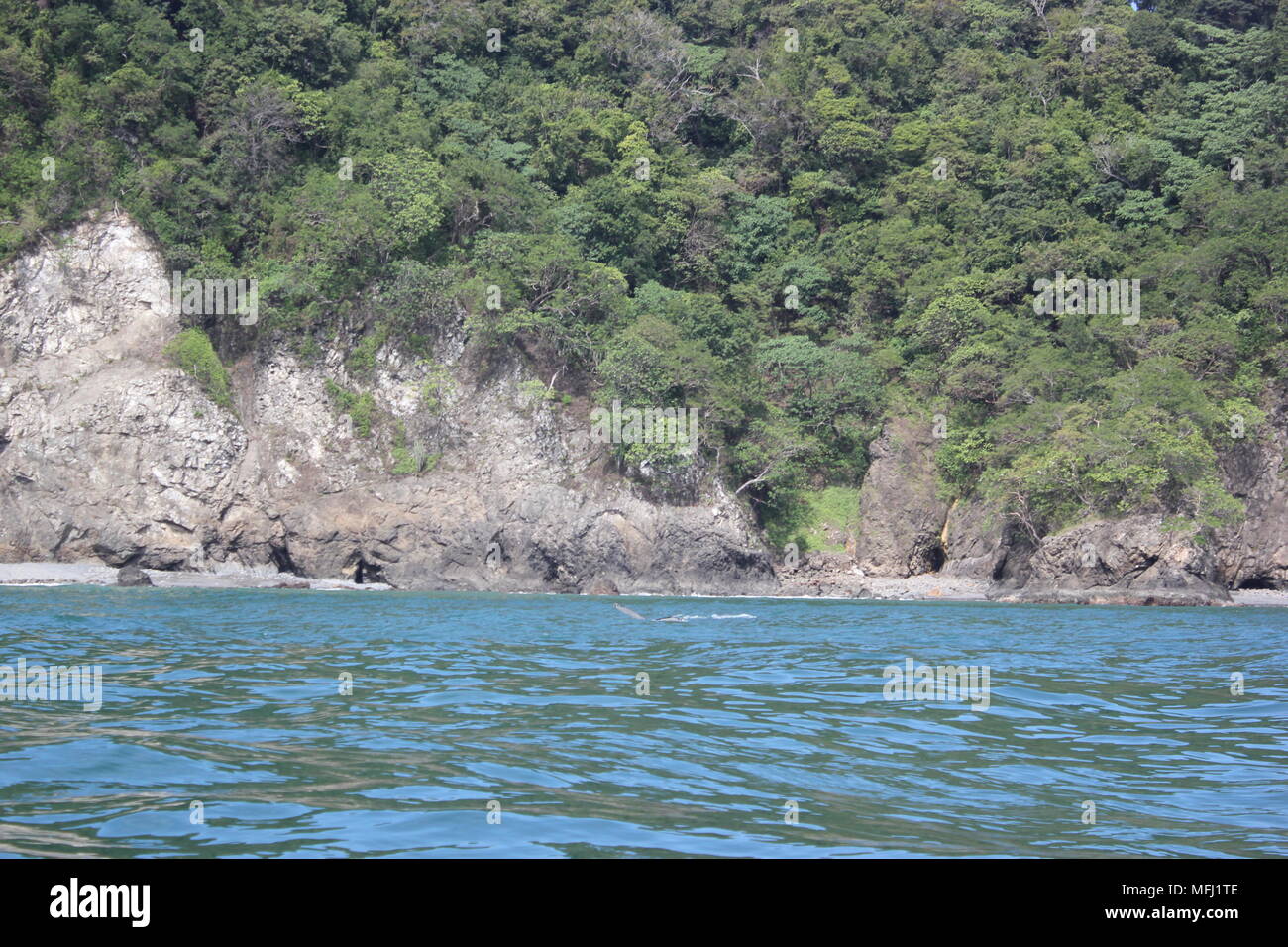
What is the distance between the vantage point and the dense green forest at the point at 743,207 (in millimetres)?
38094

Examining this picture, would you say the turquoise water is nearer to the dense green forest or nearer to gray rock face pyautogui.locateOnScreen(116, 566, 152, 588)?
gray rock face pyautogui.locateOnScreen(116, 566, 152, 588)

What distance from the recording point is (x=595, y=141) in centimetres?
4700

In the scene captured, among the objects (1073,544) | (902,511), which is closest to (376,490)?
(902,511)

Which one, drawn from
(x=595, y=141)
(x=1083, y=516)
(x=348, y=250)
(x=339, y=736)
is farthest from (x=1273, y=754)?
(x=595, y=141)

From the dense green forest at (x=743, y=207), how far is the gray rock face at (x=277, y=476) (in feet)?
6.89

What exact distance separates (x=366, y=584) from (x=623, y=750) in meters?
27.9

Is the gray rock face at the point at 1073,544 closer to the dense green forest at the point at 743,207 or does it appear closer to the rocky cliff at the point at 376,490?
the rocky cliff at the point at 376,490

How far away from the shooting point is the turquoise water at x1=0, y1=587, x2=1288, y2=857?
21.2ft

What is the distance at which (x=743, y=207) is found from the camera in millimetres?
49031

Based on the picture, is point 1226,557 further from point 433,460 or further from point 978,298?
point 433,460

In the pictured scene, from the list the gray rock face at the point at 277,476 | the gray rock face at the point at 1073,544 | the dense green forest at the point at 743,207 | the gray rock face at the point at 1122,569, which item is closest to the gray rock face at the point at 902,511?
the gray rock face at the point at 1073,544

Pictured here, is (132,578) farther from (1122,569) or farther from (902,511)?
(1122,569)

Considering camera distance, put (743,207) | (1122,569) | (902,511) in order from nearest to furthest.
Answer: (1122,569)
(902,511)
(743,207)

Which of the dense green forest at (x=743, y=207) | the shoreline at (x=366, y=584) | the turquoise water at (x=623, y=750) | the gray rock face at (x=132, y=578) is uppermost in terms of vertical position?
the dense green forest at (x=743, y=207)
